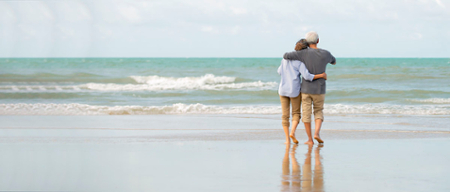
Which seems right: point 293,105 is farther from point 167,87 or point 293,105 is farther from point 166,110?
point 167,87

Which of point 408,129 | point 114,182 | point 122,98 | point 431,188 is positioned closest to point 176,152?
point 114,182

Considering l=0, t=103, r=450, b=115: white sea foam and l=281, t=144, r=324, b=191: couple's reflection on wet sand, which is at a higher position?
l=0, t=103, r=450, b=115: white sea foam

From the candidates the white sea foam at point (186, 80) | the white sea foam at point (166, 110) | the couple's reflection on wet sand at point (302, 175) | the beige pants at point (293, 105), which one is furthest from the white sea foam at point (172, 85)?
the couple's reflection on wet sand at point (302, 175)

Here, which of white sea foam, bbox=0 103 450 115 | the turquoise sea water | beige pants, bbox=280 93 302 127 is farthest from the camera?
the turquoise sea water

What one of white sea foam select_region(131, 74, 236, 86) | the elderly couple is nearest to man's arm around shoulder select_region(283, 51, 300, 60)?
the elderly couple

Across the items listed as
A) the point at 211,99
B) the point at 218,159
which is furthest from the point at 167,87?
the point at 218,159

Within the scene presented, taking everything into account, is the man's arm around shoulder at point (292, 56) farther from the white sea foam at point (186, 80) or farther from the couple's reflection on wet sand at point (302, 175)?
the white sea foam at point (186, 80)

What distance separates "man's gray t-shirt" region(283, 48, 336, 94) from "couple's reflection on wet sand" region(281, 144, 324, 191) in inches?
37.9

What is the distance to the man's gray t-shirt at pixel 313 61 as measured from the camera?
5637mm

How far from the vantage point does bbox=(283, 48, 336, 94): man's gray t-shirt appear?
18.5 feet

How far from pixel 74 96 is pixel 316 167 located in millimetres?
14135

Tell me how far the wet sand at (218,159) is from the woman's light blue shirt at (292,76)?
0.71 m

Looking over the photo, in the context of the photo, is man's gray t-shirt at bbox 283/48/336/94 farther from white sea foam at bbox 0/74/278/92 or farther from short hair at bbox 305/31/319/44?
white sea foam at bbox 0/74/278/92

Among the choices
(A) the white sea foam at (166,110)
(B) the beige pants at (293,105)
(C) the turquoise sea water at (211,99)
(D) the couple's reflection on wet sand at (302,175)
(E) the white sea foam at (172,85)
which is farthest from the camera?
(E) the white sea foam at (172,85)
